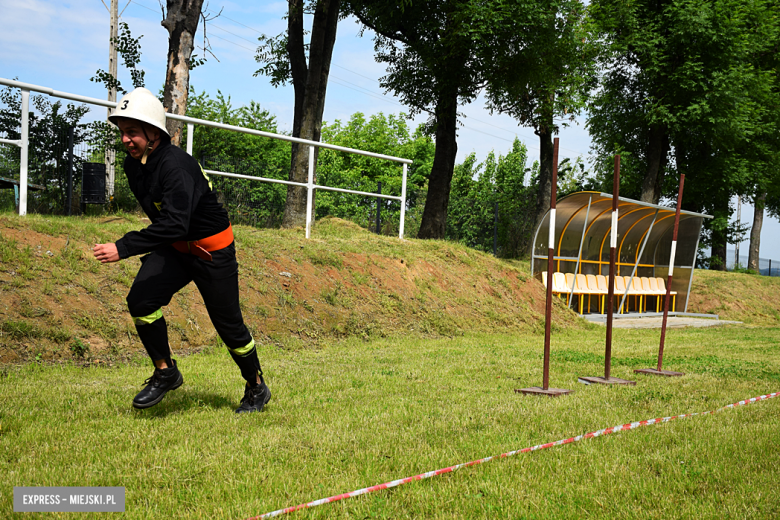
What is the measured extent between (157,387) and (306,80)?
41.0ft

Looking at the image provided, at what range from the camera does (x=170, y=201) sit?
4094 mm

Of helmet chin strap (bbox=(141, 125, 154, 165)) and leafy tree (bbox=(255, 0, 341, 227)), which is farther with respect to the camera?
leafy tree (bbox=(255, 0, 341, 227))

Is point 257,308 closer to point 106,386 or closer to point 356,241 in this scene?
point 106,386

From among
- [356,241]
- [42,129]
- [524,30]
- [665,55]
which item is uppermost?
[665,55]

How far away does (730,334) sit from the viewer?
51.6 feet

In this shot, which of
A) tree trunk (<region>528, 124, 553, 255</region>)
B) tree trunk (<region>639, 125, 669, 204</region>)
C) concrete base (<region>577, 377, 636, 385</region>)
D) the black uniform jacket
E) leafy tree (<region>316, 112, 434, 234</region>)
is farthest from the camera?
leafy tree (<region>316, 112, 434, 234</region>)

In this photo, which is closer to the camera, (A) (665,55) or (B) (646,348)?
(B) (646,348)

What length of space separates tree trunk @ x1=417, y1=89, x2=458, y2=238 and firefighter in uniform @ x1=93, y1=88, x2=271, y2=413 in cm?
1451

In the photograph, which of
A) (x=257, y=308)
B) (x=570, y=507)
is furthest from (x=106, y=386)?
(x=570, y=507)

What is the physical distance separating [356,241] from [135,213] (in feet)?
14.3

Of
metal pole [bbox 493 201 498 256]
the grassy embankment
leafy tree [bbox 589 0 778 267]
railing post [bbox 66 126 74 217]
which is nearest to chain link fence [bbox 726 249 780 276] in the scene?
leafy tree [bbox 589 0 778 267]

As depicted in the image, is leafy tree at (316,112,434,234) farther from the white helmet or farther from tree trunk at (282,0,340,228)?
the white helmet

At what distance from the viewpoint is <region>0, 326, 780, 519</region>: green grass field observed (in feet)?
10.0

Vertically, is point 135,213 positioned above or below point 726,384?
above
